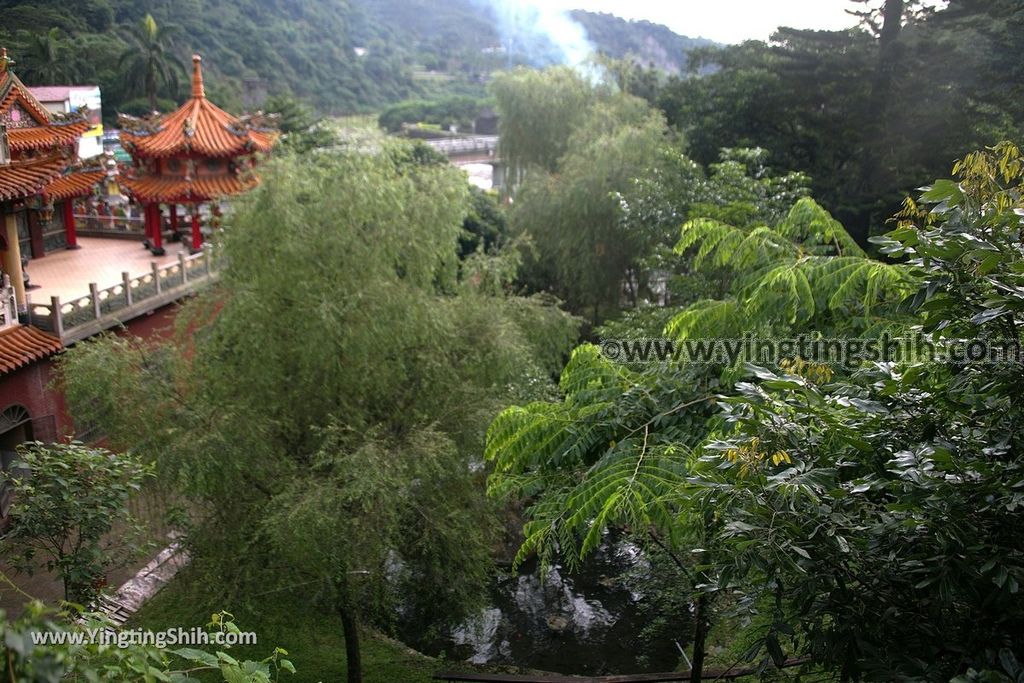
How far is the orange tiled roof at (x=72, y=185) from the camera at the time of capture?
1485cm

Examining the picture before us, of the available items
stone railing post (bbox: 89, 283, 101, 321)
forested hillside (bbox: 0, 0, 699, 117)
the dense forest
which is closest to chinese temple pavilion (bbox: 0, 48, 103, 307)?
stone railing post (bbox: 89, 283, 101, 321)

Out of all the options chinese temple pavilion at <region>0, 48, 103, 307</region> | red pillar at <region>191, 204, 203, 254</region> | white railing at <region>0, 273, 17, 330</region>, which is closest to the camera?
white railing at <region>0, 273, 17, 330</region>

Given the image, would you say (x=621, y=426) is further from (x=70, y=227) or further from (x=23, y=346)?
(x=70, y=227)

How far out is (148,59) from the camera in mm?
18516

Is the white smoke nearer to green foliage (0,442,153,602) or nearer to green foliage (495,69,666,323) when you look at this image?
green foliage (495,69,666,323)

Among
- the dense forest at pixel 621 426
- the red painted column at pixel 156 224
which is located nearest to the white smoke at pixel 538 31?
the red painted column at pixel 156 224

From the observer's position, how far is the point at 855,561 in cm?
342

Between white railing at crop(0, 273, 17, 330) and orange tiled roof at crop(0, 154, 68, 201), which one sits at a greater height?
orange tiled roof at crop(0, 154, 68, 201)

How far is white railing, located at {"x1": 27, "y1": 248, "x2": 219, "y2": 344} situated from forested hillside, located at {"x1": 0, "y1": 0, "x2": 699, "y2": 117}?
4229mm

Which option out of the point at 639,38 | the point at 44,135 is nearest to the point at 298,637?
the point at 44,135

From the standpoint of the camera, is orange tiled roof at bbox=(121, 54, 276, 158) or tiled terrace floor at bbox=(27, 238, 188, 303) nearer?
tiled terrace floor at bbox=(27, 238, 188, 303)

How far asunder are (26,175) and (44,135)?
2450 millimetres

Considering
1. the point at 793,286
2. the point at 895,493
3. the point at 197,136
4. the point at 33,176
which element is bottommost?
the point at 895,493

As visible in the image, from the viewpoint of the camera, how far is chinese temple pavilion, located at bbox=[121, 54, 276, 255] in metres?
16.8
